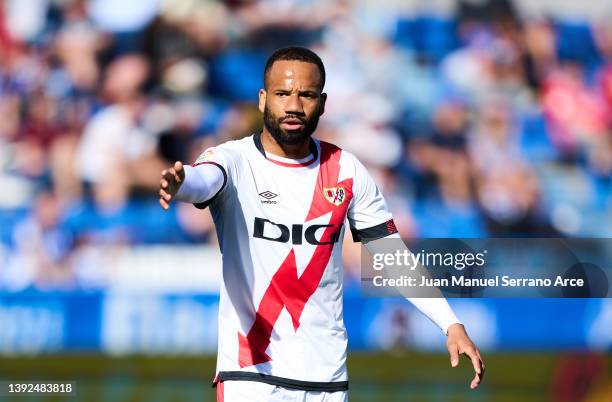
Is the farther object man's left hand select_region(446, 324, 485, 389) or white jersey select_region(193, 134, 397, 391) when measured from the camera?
white jersey select_region(193, 134, 397, 391)

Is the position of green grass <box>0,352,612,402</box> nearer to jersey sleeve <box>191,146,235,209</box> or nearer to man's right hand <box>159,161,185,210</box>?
jersey sleeve <box>191,146,235,209</box>

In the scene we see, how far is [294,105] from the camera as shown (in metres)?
4.16

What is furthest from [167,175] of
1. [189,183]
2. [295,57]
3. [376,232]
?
[376,232]

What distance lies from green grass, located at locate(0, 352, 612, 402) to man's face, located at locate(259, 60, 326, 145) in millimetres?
5682

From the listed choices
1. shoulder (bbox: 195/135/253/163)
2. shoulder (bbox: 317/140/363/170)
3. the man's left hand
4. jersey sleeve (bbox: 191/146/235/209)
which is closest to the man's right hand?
jersey sleeve (bbox: 191/146/235/209)

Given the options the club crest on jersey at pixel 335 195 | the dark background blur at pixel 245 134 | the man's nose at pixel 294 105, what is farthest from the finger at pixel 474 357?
the dark background blur at pixel 245 134

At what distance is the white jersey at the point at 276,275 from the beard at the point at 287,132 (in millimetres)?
102

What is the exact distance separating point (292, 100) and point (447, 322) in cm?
112

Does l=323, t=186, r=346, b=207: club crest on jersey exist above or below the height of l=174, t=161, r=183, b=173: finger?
above

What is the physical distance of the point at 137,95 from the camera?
39.8ft

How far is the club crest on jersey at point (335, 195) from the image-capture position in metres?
4.30

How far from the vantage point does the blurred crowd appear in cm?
1173

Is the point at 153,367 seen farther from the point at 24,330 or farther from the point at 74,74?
the point at 74,74

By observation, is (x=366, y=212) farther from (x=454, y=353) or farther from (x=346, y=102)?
(x=346, y=102)
